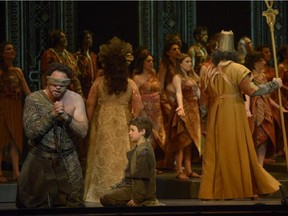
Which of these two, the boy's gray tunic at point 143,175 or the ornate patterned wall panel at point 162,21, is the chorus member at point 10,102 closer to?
the boy's gray tunic at point 143,175

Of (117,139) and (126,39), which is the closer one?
(117,139)

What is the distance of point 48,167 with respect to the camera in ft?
31.2

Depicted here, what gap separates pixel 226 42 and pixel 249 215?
383 cm

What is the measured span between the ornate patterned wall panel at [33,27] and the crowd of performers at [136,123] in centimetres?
116

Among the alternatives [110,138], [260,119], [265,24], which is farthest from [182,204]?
[265,24]

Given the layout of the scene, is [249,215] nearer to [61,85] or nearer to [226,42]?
[61,85]

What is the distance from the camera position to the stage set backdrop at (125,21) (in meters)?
15.3

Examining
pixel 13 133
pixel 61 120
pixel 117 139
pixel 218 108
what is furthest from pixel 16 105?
pixel 61 120

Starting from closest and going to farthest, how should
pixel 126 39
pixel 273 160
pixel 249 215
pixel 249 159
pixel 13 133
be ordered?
pixel 249 215
pixel 249 159
pixel 13 133
pixel 273 160
pixel 126 39

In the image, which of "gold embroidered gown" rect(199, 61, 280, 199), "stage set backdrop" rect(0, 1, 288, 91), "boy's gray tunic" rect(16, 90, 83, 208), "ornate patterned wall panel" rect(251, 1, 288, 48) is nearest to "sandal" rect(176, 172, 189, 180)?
"gold embroidered gown" rect(199, 61, 280, 199)

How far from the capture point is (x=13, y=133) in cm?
1257

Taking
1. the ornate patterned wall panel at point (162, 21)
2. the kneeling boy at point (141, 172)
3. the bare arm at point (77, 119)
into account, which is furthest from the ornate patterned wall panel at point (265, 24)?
the bare arm at point (77, 119)

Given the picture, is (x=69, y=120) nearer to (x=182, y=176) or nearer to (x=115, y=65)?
(x=115, y=65)

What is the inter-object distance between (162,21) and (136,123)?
5980mm
